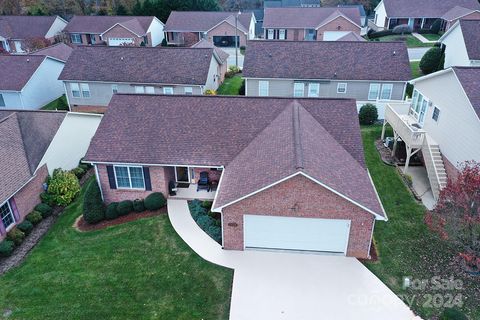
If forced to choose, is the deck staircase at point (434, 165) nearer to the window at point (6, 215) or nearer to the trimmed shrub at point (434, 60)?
the trimmed shrub at point (434, 60)

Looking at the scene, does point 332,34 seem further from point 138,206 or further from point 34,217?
point 34,217

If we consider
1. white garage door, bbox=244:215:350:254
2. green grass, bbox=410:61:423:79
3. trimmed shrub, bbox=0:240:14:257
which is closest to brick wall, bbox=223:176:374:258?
white garage door, bbox=244:215:350:254

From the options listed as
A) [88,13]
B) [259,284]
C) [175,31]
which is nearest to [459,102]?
[259,284]

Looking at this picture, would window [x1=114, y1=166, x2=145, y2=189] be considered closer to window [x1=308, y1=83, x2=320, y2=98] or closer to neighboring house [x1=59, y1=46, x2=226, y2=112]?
neighboring house [x1=59, y1=46, x2=226, y2=112]

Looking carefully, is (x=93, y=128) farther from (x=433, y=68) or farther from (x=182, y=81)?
(x=433, y=68)

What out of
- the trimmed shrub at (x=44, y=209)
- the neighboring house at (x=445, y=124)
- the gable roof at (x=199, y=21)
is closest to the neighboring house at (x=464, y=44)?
the neighboring house at (x=445, y=124)
